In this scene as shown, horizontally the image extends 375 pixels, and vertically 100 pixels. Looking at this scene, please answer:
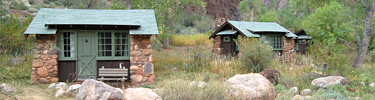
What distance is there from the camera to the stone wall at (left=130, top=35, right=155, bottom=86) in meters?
9.59

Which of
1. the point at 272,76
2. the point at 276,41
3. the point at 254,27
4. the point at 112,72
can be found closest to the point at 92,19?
the point at 112,72

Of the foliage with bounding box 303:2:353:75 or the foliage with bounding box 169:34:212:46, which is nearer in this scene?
the foliage with bounding box 303:2:353:75

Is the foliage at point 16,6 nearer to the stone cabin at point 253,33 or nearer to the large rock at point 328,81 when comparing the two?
the stone cabin at point 253,33

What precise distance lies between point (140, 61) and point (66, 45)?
257 centimetres

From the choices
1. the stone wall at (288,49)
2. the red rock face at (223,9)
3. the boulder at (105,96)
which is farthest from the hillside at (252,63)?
the red rock face at (223,9)

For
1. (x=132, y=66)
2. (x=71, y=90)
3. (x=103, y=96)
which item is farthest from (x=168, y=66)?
(x=103, y=96)

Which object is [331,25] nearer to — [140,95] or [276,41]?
[276,41]

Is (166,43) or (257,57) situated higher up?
(166,43)

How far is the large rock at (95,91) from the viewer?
5.35 m

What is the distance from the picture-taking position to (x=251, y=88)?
633cm

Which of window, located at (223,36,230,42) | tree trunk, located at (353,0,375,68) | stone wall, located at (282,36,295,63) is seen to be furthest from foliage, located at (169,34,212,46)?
tree trunk, located at (353,0,375,68)

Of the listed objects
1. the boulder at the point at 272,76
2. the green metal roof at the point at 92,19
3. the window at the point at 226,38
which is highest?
the green metal roof at the point at 92,19

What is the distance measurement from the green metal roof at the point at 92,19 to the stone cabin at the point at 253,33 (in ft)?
20.9

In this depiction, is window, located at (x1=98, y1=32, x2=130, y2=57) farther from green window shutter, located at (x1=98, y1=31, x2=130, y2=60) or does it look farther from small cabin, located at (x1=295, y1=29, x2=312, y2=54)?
small cabin, located at (x1=295, y1=29, x2=312, y2=54)
